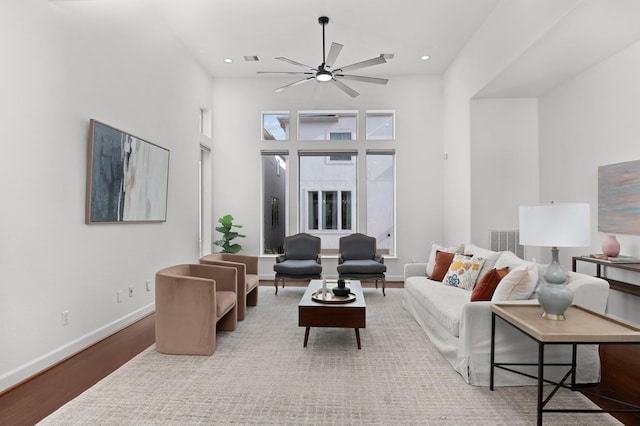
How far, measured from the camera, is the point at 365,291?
619 cm

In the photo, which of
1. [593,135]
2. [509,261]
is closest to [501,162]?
[593,135]

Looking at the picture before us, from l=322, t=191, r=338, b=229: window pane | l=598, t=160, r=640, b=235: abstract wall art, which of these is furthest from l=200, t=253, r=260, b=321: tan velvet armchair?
l=598, t=160, r=640, b=235: abstract wall art

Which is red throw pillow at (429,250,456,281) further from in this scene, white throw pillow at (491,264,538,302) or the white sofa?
the white sofa

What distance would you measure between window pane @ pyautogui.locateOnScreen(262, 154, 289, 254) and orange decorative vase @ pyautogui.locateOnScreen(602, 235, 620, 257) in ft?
16.7

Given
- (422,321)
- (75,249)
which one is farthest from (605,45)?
(75,249)

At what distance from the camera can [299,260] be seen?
645 cm

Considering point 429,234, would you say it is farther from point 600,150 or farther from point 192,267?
point 192,267

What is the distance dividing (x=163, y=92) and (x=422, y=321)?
4510mm

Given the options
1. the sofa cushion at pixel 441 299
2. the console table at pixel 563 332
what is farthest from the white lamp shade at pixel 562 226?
the sofa cushion at pixel 441 299

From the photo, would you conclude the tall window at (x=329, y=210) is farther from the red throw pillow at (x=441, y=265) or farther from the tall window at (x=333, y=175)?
the red throw pillow at (x=441, y=265)

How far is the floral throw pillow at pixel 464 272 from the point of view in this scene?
4228 mm

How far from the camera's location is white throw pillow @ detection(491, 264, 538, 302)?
3031 millimetres

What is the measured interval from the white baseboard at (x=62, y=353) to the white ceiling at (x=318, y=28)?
3937 mm

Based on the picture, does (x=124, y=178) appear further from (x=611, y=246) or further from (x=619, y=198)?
(x=619, y=198)
